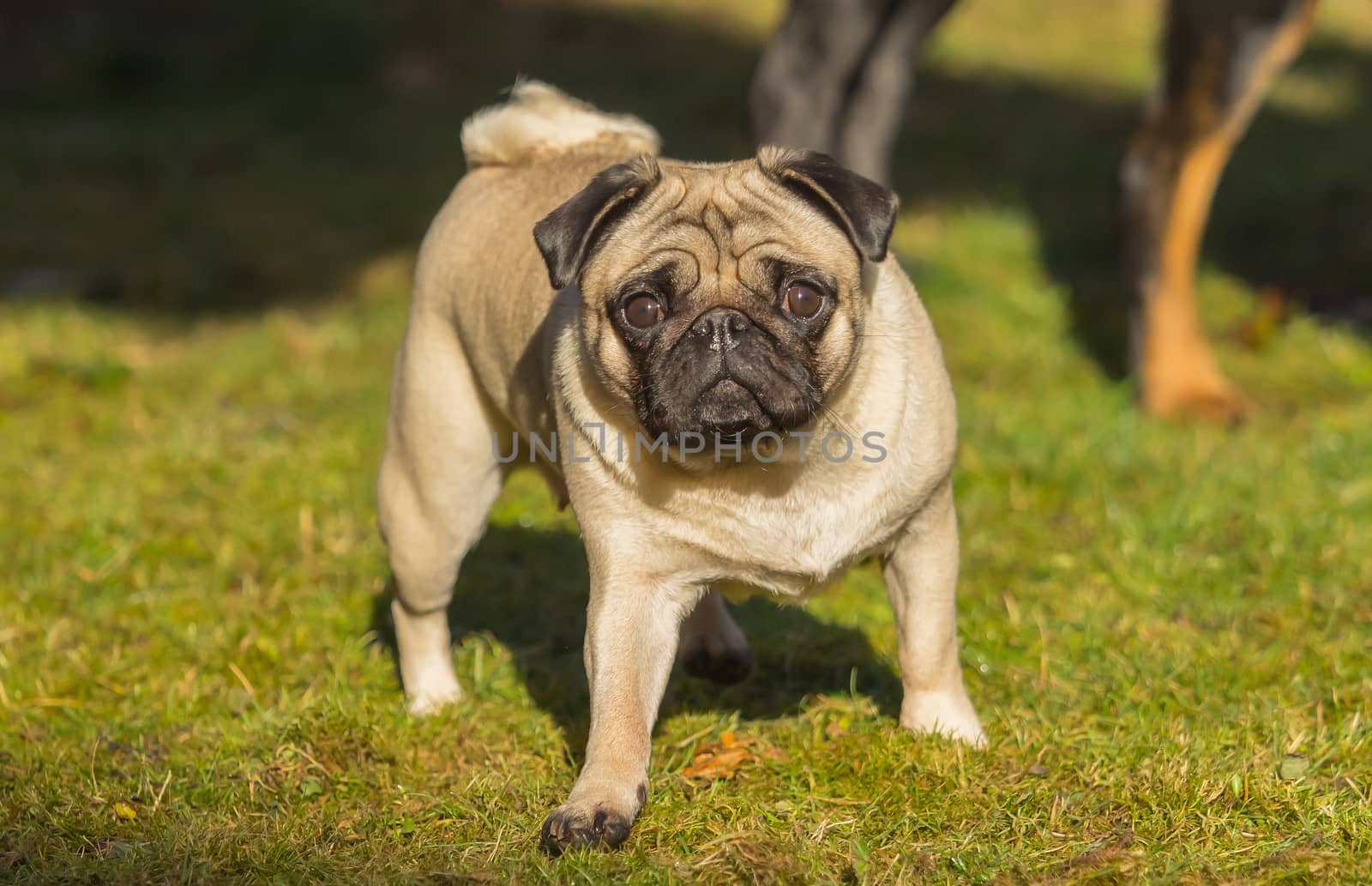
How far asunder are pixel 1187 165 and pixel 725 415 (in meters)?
4.30

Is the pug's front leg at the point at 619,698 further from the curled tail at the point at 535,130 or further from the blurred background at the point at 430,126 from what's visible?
the blurred background at the point at 430,126

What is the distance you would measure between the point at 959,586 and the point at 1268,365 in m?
3.29

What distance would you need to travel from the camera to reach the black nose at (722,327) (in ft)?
11.0

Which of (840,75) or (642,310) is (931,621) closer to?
(642,310)

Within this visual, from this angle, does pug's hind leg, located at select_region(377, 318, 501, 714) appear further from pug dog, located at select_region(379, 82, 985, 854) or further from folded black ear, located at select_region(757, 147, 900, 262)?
folded black ear, located at select_region(757, 147, 900, 262)

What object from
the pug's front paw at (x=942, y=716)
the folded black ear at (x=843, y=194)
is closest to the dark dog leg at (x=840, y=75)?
the folded black ear at (x=843, y=194)

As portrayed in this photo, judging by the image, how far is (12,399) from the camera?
7266 millimetres

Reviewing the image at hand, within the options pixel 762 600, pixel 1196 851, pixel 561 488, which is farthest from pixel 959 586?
pixel 1196 851

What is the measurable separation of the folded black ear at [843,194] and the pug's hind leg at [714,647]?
1.31 meters

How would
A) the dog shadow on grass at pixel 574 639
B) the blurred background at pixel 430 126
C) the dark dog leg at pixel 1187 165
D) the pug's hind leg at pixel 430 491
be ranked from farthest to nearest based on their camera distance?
the blurred background at pixel 430 126, the dark dog leg at pixel 1187 165, the dog shadow on grass at pixel 574 639, the pug's hind leg at pixel 430 491

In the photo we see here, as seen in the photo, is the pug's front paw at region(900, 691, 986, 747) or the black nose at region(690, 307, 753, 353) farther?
the pug's front paw at region(900, 691, 986, 747)

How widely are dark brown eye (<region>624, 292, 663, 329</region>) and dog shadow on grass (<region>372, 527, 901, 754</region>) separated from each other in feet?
Result: 3.91

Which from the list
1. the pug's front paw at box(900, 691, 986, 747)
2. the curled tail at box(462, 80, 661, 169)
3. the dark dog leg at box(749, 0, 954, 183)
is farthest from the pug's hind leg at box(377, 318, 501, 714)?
the dark dog leg at box(749, 0, 954, 183)

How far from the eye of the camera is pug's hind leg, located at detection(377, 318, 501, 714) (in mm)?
4152
